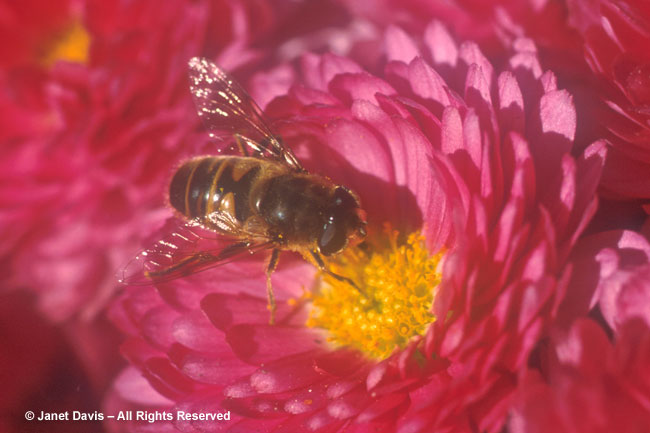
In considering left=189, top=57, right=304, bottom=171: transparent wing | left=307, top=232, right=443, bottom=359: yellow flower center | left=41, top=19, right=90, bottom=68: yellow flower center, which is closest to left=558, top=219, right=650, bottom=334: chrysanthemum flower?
left=307, top=232, right=443, bottom=359: yellow flower center

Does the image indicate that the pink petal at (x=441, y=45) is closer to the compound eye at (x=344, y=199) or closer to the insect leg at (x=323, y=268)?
the compound eye at (x=344, y=199)

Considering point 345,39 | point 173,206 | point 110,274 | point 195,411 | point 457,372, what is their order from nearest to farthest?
point 457,372
point 195,411
point 173,206
point 110,274
point 345,39

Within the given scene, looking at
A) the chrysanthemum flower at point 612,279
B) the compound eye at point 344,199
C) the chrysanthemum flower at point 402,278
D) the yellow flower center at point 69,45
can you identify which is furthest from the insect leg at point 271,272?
the yellow flower center at point 69,45

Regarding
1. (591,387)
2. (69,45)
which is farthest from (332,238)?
(69,45)

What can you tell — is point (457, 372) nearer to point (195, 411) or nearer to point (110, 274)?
point (195, 411)

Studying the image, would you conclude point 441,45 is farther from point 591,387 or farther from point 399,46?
Answer: point 591,387

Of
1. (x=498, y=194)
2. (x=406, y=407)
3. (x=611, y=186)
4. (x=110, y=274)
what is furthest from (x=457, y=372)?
(x=110, y=274)

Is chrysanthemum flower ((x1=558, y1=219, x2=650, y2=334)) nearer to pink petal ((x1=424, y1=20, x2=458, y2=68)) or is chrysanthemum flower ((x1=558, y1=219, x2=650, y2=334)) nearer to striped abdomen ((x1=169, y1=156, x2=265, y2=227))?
pink petal ((x1=424, y1=20, x2=458, y2=68))
